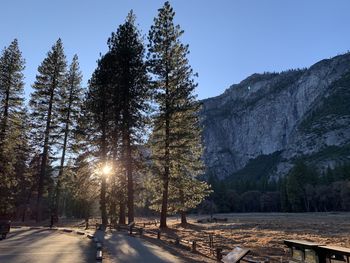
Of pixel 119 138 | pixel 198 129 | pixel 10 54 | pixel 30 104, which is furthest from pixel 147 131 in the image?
pixel 10 54

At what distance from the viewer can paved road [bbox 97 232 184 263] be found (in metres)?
16.0

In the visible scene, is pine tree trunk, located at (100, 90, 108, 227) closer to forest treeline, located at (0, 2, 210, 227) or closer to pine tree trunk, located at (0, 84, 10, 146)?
forest treeline, located at (0, 2, 210, 227)

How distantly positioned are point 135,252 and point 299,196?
109m

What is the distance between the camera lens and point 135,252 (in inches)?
711

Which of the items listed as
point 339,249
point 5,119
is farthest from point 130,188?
point 339,249

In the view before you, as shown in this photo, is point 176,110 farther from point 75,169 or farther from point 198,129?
point 75,169

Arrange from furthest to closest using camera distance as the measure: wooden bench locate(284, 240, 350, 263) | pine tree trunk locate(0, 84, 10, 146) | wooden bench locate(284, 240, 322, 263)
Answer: pine tree trunk locate(0, 84, 10, 146)
wooden bench locate(284, 240, 322, 263)
wooden bench locate(284, 240, 350, 263)

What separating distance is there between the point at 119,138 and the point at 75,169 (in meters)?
5.75

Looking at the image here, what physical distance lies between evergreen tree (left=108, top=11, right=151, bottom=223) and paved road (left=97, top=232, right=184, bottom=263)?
1255cm

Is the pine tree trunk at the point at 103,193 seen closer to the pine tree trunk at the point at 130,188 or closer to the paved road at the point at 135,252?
the pine tree trunk at the point at 130,188

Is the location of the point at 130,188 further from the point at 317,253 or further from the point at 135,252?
the point at 317,253

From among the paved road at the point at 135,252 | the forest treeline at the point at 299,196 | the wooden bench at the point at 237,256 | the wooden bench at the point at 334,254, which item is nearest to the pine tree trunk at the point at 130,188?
the paved road at the point at 135,252

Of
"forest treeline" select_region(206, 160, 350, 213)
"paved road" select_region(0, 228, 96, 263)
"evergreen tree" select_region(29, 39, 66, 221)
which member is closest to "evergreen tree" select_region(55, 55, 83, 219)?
"evergreen tree" select_region(29, 39, 66, 221)

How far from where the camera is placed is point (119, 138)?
36.8 m
